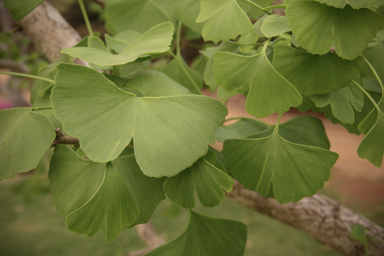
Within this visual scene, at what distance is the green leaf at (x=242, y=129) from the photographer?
54cm

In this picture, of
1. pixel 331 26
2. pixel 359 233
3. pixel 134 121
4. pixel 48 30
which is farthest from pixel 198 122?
pixel 48 30

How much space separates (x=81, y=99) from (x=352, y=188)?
2773 millimetres

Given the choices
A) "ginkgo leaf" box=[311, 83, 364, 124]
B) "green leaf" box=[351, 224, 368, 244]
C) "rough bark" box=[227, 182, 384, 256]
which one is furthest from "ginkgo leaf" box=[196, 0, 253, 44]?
"green leaf" box=[351, 224, 368, 244]

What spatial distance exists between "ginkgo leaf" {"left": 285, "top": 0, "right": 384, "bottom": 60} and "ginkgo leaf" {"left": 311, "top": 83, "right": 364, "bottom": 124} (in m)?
0.07

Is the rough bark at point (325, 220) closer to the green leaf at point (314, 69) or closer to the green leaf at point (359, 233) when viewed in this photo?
the green leaf at point (359, 233)

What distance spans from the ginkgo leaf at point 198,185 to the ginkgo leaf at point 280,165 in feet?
0.20

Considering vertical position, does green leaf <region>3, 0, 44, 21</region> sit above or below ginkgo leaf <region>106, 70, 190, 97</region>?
above

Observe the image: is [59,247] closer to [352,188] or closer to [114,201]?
[114,201]

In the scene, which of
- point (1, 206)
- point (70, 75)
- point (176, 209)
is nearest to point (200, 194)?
point (70, 75)

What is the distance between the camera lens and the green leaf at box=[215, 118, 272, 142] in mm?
535

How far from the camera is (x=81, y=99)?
1.22 feet

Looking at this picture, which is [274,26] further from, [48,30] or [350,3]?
[48,30]

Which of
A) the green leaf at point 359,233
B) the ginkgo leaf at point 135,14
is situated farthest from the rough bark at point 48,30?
the green leaf at point 359,233

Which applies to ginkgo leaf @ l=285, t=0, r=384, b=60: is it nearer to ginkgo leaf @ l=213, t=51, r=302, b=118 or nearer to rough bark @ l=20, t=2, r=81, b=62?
ginkgo leaf @ l=213, t=51, r=302, b=118
